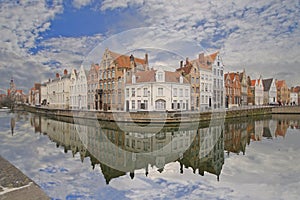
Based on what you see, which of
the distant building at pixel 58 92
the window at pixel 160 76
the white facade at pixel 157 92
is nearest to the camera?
the white facade at pixel 157 92

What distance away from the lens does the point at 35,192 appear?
13.2ft

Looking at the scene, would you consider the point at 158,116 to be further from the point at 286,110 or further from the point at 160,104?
the point at 286,110

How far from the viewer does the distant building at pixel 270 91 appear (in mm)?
47031

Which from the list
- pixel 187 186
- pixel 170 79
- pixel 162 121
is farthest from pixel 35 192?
pixel 170 79

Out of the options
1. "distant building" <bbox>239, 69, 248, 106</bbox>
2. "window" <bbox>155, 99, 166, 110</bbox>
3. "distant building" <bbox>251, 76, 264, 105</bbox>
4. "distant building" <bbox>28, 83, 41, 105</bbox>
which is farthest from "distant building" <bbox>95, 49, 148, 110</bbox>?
"distant building" <bbox>28, 83, 41, 105</bbox>

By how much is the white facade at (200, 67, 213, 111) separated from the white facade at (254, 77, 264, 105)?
2721 centimetres

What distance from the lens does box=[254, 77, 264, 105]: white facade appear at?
143 ft

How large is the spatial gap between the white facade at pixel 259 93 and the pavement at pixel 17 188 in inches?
1818

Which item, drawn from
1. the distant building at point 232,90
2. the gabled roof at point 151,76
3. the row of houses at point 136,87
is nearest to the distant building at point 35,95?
the row of houses at point 136,87

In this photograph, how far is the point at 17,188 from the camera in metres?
4.14

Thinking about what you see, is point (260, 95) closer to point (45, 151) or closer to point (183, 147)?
point (183, 147)

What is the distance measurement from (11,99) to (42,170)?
58.5 metres

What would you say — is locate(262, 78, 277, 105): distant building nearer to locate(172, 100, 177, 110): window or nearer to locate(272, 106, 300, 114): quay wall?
locate(272, 106, 300, 114): quay wall

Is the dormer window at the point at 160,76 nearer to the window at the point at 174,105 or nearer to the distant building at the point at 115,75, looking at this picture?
the distant building at the point at 115,75
